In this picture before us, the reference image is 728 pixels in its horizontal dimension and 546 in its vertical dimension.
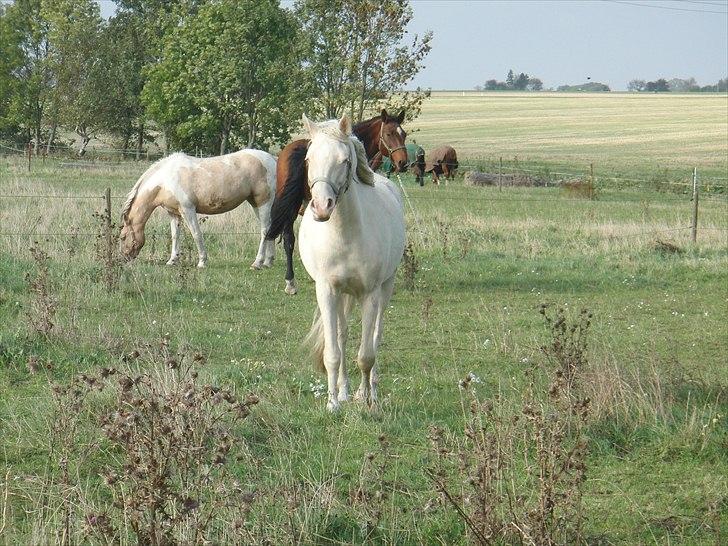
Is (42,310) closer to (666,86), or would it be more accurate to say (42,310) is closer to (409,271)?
(409,271)

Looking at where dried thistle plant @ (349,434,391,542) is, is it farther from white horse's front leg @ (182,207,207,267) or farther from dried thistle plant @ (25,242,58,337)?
white horse's front leg @ (182,207,207,267)

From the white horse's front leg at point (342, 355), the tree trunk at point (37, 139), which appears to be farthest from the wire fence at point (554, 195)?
the tree trunk at point (37, 139)

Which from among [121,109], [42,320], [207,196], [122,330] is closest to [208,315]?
[122,330]

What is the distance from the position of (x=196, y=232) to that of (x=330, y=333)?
26.3ft

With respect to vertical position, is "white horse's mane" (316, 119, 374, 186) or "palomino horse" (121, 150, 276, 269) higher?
"white horse's mane" (316, 119, 374, 186)

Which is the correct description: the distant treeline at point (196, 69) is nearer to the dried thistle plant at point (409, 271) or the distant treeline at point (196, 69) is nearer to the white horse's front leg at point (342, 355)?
the dried thistle plant at point (409, 271)

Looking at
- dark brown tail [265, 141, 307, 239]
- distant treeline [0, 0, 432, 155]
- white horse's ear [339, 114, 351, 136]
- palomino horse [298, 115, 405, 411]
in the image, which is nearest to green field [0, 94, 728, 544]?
palomino horse [298, 115, 405, 411]

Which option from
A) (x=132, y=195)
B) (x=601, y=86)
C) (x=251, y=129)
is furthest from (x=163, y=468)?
(x=601, y=86)

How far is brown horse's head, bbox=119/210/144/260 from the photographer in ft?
48.4

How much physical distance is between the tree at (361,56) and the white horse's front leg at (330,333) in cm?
2164

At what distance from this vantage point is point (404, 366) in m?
9.24

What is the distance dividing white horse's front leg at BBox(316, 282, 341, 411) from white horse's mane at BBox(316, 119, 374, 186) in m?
0.85

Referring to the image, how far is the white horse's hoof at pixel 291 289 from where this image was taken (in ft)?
42.8

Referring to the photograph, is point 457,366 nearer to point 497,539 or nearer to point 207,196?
point 497,539
